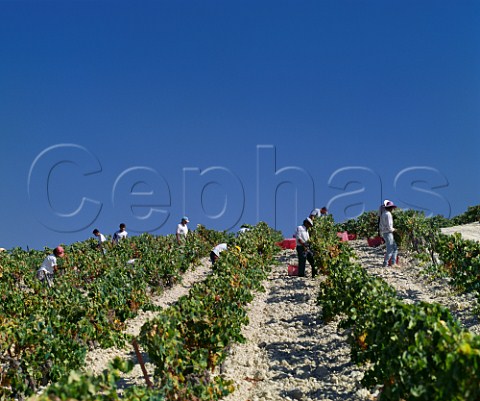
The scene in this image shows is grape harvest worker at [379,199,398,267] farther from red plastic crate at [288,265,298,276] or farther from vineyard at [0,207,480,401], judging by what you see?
red plastic crate at [288,265,298,276]

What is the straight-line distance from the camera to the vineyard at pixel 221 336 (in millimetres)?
4535

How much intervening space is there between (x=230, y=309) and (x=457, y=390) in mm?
4221

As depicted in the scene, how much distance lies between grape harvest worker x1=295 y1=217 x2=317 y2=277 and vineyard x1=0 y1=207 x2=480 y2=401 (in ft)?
0.97

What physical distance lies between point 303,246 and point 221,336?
22.7ft

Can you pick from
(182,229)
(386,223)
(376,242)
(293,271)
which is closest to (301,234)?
(293,271)

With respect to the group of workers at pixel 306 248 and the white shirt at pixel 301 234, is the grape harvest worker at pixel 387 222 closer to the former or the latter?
the group of workers at pixel 306 248

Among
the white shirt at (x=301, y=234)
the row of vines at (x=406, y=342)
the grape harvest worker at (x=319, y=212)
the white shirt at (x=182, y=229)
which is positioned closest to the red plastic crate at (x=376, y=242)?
the grape harvest worker at (x=319, y=212)

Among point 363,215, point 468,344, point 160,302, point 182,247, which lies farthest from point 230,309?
point 363,215

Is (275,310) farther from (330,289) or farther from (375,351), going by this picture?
(375,351)

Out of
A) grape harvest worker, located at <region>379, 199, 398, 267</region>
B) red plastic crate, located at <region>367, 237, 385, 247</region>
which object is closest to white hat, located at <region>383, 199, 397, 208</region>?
grape harvest worker, located at <region>379, 199, 398, 267</region>

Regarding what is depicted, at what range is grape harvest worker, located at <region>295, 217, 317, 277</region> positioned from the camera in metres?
13.7

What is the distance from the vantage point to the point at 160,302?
43.9 ft

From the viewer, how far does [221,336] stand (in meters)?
7.20

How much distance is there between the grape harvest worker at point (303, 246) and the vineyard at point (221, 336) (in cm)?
30
